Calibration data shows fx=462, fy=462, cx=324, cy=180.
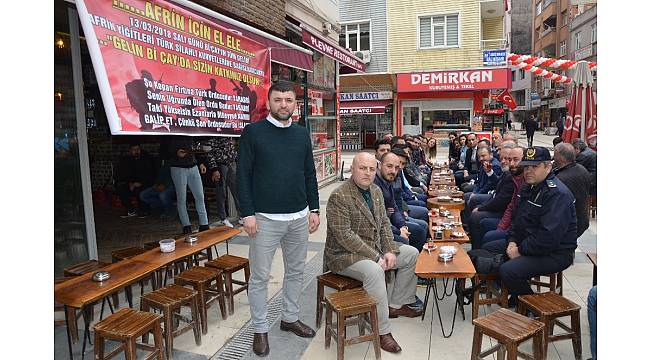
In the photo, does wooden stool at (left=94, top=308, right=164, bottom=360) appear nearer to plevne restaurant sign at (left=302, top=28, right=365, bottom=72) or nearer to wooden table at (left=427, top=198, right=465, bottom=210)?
wooden table at (left=427, top=198, right=465, bottom=210)

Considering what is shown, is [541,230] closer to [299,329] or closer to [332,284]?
[332,284]

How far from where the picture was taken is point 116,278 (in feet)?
12.2

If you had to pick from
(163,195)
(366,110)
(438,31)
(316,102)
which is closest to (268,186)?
(163,195)

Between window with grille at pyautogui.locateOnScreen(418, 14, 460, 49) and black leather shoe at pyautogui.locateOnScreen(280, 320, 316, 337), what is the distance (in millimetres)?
18998

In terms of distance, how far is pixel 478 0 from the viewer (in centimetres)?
1992

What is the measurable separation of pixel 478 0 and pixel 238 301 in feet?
62.6

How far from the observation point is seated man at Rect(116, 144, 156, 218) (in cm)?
939

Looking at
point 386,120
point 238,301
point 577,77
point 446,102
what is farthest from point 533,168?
point 386,120

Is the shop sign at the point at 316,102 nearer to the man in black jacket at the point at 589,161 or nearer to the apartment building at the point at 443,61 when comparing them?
the man in black jacket at the point at 589,161

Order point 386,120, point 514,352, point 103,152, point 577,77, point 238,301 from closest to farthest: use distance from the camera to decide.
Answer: point 514,352 < point 238,301 < point 577,77 < point 103,152 < point 386,120

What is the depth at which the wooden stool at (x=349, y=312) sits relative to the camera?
345 cm

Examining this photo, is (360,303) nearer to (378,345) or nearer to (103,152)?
(378,345)

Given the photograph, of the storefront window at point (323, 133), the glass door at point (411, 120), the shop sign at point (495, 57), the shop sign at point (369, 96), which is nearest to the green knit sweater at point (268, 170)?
the storefront window at point (323, 133)

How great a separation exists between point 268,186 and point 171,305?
3.95ft
